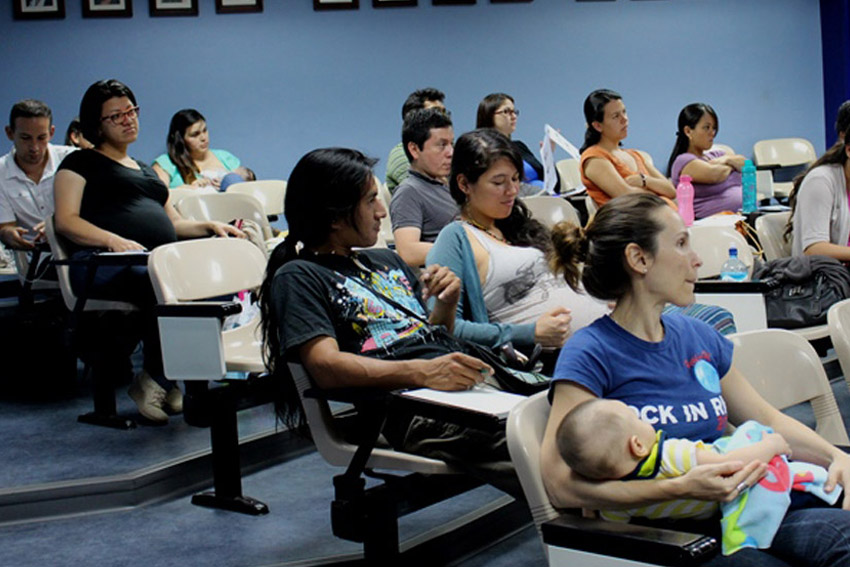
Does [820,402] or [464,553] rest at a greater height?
[820,402]

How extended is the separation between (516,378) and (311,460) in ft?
4.65

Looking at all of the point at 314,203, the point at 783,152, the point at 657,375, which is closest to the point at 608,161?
the point at 314,203

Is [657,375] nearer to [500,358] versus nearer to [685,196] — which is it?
[500,358]

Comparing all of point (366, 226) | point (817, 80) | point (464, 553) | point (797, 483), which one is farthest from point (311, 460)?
point (817, 80)

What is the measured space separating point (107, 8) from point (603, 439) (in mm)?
6039

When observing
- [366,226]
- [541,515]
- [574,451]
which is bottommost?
[541,515]

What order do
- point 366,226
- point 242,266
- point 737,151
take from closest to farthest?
point 366,226, point 242,266, point 737,151

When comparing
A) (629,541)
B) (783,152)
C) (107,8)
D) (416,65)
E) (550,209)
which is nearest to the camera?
(629,541)

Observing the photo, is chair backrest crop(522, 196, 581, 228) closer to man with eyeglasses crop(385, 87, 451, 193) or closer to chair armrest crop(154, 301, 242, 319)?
man with eyeglasses crop(385, 87, 451, 193)

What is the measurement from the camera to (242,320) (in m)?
3.63

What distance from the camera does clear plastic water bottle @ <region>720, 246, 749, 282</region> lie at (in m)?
3.57

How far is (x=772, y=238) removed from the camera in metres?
4.26

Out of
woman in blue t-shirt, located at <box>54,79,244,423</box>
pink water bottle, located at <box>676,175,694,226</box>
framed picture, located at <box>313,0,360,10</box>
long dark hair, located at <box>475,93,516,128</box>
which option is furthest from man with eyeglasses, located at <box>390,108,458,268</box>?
framed picture, located at <box>313,0,360,10</box>

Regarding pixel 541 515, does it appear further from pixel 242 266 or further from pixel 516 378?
pixel 242 266
